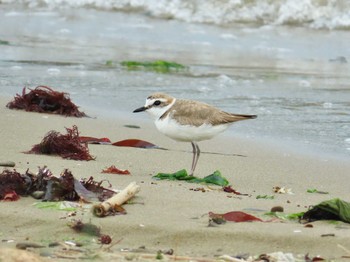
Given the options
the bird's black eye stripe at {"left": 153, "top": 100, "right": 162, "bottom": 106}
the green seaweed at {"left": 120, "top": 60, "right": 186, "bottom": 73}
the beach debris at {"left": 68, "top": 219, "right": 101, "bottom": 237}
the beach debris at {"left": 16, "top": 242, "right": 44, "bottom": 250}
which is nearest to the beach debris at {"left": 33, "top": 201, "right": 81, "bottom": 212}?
the beach debris at {"left": 68, "top": 219, "right": 101, "bottom": 237}

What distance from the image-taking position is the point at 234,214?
5047 millimetres

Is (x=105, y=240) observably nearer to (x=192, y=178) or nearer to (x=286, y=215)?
(x=286, y=215)

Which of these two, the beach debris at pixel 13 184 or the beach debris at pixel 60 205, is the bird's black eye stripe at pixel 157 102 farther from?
the beach debris at pixel 60 205

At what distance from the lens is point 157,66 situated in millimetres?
13070

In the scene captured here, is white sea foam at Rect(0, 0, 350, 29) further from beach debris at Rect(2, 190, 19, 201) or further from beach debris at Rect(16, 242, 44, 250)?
beach debris at Rect(16, 242, 44, 250)

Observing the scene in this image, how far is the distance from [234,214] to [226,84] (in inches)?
268

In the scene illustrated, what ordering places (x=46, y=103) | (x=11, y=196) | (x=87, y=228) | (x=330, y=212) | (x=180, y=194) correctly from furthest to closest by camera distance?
1. (x=46, y=103)
2. (x=180, y=194)
3. (x=11, y=196)
4. (x=330, y=212)
5. (x=87, y=228)

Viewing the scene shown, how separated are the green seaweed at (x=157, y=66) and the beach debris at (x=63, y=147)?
585 centimetres

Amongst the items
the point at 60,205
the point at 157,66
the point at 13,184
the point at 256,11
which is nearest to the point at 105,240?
the point at 60,205

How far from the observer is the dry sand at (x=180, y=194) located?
4621 mm

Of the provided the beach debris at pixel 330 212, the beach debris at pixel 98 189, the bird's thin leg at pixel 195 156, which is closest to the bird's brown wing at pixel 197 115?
the bird's thin leg at pixel 195 156

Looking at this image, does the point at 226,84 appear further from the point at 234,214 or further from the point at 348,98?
the point at 234,214

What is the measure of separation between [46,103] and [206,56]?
5.83 meters

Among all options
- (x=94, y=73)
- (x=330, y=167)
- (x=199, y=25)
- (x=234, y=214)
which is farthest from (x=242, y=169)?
(x=199, y=25)
